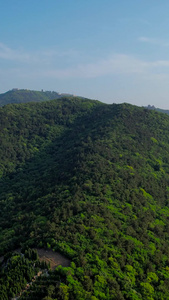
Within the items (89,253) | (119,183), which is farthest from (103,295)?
(119,183)

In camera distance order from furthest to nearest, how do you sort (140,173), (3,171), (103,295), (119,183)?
(3,171) < (140,173) < (119,183) < (103,295)

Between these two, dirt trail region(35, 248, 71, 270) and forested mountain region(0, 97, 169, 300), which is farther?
dirt trail region(35, 248, 71, 270)

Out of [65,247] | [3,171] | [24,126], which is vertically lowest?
[3,171]

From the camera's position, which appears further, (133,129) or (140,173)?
(133,129)

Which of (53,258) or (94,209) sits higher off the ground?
(94,209)

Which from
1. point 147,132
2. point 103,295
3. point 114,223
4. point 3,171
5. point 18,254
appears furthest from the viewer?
point 147,132

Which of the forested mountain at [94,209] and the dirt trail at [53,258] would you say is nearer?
the forested mountain at [94,209]

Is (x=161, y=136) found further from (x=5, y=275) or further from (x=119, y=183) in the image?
(x=5, y=275)

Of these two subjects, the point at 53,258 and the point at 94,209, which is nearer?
the point at 53,258
